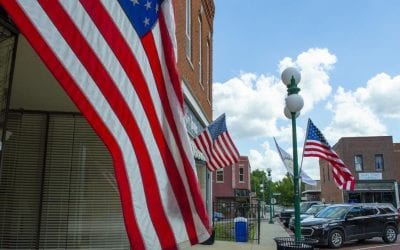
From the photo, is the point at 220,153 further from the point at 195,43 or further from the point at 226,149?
the point at 195,43

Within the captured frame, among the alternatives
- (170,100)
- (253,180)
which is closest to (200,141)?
(170,100)

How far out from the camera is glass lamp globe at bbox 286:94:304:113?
968 cm

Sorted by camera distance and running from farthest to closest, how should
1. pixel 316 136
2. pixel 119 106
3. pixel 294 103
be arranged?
pixel 316 136 → pixel 294 103 → pixel 119 106

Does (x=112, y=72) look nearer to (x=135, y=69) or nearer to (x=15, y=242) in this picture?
(x=135, y=69)

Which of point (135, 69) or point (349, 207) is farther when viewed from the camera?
point (349, 207)

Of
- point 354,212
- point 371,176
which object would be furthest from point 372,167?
point 354,212

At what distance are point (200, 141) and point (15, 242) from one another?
6.55 metres

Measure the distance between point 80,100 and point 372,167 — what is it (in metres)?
49.6

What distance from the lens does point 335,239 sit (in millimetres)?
19281

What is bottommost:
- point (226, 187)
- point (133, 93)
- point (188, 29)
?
point (133, 93)

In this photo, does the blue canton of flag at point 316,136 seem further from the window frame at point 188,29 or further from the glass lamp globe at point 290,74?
the window frame at point 188,29

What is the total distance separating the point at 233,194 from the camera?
6494 centimetres

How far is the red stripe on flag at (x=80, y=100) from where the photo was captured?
9.18ft

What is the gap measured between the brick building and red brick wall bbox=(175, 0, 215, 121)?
3274cm
